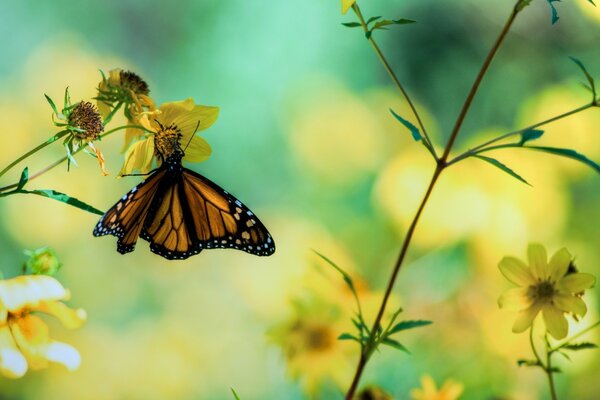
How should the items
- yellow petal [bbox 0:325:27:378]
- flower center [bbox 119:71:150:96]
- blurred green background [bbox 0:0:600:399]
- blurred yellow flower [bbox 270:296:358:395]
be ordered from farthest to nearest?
blurred green background [bbox 0:0:600:399] < blurred yellow flower [bbox 270:296:358:395] < flower center [bbox 119:71:150:96] < yellow petal [bbox 0:325:27:378]

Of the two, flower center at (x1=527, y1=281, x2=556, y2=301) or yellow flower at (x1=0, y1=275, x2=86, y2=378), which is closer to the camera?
yellow flower at (x1=0, y1=275, x2=86, y2=378)

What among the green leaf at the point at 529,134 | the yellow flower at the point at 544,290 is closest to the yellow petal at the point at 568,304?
the yellow flower at the point at 544,290

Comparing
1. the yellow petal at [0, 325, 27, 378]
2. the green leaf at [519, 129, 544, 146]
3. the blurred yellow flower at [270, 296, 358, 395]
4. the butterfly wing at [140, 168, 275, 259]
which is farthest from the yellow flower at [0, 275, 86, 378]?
the blurred yellow flower at [270, 296, 358, 395]

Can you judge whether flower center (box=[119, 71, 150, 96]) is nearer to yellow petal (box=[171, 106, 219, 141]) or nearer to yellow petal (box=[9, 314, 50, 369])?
yellow petal (box=[171, 106, 219, 141])

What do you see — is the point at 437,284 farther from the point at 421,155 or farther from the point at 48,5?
the point at 48,5

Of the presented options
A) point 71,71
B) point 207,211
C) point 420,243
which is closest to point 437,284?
point 420,243

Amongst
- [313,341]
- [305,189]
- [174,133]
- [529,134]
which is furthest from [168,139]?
[305,189]

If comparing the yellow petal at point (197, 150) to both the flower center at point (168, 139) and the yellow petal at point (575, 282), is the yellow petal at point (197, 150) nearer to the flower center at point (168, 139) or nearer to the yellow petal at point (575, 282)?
the flower center at point (168, 139)
